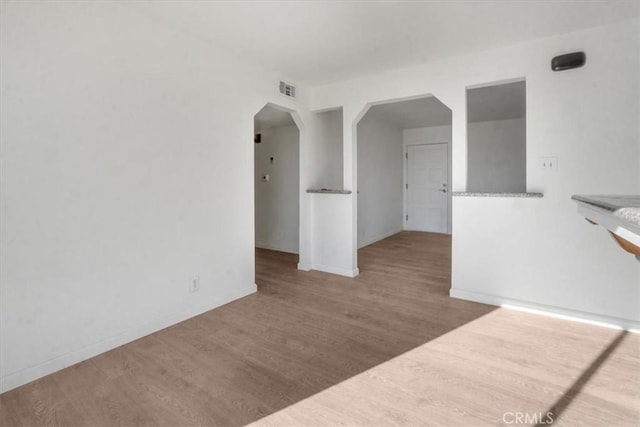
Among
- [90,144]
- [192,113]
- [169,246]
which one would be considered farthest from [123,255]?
[192,113]

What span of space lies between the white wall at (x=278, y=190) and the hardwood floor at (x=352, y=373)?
2.53 metres

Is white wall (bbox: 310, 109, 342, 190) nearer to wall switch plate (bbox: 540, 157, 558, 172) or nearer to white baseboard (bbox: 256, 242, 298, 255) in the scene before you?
white baseboard (bbox: 256, 242, 298, 255)

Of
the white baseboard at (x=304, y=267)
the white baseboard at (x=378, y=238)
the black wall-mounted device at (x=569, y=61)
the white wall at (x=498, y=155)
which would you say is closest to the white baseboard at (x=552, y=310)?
the white baseboard at (x=304, y=267)

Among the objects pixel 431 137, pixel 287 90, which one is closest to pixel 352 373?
pixel 287 90

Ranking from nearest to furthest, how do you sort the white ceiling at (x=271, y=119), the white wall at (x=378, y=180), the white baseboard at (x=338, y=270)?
1. the white baseboard at (x=338, y=270)
2. the white ceiling at (x=271, y=119)
3. the white wall at (x=378, y=180)

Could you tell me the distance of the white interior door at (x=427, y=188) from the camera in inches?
269

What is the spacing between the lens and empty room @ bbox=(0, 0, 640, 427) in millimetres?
1725

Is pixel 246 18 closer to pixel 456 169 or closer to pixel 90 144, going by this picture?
pixel 90 144

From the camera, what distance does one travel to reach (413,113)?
5543 mm

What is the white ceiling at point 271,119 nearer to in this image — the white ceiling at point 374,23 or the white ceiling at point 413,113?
the white ceiling at point 374,23

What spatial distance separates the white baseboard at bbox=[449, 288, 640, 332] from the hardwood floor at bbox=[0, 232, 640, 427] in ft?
0.35

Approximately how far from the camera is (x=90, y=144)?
81.8 inches

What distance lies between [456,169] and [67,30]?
3229mm

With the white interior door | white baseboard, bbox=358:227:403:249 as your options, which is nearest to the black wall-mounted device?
white baseboard, bbox=358:227:403:249
